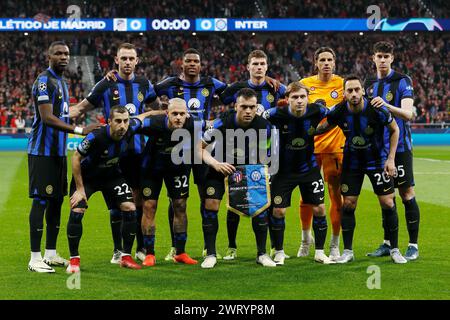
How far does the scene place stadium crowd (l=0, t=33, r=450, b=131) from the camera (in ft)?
120

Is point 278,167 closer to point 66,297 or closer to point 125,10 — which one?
point 66,297

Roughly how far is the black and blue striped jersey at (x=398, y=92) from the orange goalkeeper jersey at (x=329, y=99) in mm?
427

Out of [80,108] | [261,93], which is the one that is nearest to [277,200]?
[261,93]

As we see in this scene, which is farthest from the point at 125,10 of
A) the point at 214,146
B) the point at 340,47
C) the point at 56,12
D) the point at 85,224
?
the point at 214,146

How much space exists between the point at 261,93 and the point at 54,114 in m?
2.29

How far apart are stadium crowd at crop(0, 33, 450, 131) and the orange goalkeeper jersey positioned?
2738 centimetres

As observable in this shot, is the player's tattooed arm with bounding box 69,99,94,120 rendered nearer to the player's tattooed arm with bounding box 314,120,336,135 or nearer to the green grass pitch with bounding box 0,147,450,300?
the green grass pitch with bounding box 0,147,450,300

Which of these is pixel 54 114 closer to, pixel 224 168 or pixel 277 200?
pixel 224 168

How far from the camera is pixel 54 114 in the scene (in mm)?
7617

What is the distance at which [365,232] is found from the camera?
32.4 ft

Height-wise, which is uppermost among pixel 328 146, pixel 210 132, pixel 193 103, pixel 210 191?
pixel 193 103

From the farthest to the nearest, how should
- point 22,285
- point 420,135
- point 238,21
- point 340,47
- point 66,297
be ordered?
1. point 340,47
2. point 238,21
3. point 420,135
4. point 22,285
5. point 66,297

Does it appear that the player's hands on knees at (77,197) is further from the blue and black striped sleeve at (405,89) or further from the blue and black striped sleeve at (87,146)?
the blue and black striped sleeve at (405,89)

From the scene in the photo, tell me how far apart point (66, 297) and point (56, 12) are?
33485 millimetres
